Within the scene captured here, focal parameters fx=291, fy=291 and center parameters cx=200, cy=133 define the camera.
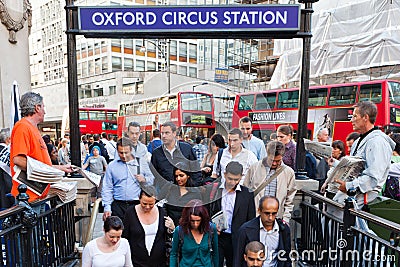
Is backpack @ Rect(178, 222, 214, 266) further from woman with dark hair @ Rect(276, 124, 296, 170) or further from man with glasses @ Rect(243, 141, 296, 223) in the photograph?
woman with dark hair @ Rect(276, 124, 296, 170)

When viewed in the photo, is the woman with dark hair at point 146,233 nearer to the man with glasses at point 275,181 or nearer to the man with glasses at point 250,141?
the man with glasses at point 275,181

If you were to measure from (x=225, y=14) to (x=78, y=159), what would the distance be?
2.61m

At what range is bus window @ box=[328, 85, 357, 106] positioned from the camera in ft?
36.4

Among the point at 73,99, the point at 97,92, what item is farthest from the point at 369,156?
the point at 97,92

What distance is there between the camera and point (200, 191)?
2.90m

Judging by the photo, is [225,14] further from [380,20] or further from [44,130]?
[44,130]

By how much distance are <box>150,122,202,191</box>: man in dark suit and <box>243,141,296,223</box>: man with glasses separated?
0.61 meters

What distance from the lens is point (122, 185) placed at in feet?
11.4

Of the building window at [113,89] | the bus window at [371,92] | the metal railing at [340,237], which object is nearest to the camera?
the metal railing at [340,237]

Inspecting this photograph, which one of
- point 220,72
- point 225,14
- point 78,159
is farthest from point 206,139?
point 78,159

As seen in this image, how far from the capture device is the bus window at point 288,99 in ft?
37.7

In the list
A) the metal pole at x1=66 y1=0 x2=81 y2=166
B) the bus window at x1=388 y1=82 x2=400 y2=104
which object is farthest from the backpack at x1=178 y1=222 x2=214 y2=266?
the bus window at x1=388 y1=82 x2=400 y2=104

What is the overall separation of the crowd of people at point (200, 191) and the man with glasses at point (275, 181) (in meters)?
0.01

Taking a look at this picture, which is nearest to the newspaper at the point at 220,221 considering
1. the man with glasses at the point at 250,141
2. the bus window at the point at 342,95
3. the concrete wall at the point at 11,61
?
the man with glasses at the point at 250,141
